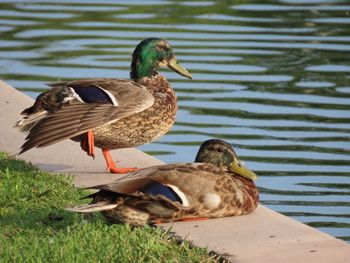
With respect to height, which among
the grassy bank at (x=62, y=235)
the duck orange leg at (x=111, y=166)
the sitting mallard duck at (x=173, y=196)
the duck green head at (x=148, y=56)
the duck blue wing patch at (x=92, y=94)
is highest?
the duck green head at (x=148, y=56)

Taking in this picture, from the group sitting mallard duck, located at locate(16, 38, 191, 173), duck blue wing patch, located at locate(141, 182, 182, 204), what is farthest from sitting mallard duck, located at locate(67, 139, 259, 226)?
sitting mallard duck, located at locate(16, 38, 191, 173)

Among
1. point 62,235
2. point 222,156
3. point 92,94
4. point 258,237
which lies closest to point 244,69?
point 92,94

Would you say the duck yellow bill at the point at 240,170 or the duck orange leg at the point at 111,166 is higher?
the duck yellow bill at the point at 240,170

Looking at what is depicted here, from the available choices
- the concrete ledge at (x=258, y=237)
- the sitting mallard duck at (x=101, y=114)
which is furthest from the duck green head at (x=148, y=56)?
the concrete ledge at (x=258, y=237)

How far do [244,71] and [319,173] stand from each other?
4.56 meters

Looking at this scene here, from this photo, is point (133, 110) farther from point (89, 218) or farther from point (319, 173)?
point (319, 173)

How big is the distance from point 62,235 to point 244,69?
8.47 metres

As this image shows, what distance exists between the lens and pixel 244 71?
1603cm

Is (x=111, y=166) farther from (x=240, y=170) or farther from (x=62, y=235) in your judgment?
(x=62, y=235)

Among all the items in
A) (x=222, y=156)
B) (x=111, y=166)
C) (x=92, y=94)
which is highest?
(x=92, y=94)

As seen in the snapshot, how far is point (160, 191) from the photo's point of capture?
826 centimetres

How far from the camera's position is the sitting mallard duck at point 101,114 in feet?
31.3

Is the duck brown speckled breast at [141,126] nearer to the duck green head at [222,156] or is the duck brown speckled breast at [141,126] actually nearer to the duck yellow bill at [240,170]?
the duck green head at [222,156]

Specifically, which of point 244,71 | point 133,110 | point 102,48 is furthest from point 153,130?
point 102,48
